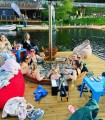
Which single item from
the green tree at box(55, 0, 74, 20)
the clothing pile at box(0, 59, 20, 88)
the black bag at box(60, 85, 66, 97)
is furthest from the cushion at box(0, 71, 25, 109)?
the green tree at box(55, 0, 74, 20)

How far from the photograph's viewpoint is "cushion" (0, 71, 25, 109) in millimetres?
5645

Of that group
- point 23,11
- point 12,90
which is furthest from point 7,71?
point 23,11

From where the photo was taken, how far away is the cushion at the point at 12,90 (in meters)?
5.64

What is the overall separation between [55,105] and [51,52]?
4.46 meters

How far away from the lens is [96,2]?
158 ft

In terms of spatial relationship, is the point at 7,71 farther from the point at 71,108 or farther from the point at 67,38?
the point at 67,38

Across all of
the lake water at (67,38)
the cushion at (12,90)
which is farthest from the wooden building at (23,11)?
the cushion at (12,90)

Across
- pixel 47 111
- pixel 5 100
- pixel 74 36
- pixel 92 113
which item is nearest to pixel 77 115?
pixel 92 113

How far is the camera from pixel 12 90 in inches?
227

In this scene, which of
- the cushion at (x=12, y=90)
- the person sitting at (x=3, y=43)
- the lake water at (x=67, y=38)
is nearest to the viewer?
the cushion at (x=12, y=90)

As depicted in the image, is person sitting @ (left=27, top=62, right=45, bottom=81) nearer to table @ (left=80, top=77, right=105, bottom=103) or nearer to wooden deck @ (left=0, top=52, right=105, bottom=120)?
wooden deck @ (left=0, top=52, right=105, bottom=120)

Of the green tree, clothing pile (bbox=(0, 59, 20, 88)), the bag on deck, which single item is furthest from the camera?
the green tree

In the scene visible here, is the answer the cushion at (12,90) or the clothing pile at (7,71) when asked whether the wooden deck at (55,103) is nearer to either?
the cushion at (12,90)

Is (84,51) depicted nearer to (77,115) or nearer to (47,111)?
(47,111)
